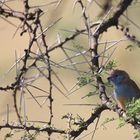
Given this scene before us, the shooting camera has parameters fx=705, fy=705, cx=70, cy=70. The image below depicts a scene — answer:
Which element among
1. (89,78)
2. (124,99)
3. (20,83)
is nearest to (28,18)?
(20,83)

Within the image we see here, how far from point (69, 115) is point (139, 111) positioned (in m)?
0.31

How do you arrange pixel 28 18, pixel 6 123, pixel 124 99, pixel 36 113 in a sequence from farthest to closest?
pixel 36 113 < pixel 124 99 < pixel 6 123 < pixel 28 18

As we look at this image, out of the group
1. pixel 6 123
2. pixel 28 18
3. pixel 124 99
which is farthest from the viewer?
pixel 124 99

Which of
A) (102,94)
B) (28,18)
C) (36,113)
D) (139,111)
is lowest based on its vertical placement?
(139,111)

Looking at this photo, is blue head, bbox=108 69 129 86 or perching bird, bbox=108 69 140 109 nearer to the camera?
blue head, bbox=108 69 129 86

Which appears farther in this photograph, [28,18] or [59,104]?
[59,104]

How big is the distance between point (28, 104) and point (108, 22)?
5.10 meters

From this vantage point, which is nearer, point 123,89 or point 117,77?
point 117,77

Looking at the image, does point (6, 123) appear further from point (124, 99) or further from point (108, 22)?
point (124, 99)

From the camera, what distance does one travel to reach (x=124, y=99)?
4.01m

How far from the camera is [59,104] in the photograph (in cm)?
783

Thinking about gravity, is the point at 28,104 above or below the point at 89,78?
above

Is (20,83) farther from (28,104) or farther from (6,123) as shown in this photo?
(28,104)

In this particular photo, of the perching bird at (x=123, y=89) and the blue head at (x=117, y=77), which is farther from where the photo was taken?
the perching bird at (x=123, y=89)
